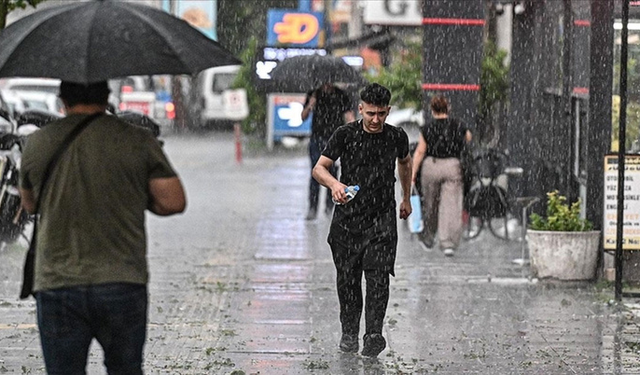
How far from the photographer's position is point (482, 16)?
15.2 meters

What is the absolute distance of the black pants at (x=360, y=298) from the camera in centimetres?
820

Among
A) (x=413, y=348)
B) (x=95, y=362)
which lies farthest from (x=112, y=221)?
(x=413, y=348)

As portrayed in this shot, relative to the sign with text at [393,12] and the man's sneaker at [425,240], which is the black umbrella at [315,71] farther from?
the sign with text at [393,12]

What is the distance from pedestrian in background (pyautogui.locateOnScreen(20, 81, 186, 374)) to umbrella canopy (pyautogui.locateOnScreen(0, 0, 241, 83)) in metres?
0.24

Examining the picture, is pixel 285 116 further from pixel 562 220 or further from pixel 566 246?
pixel 566 246

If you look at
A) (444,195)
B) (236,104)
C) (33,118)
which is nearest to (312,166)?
(444,195)

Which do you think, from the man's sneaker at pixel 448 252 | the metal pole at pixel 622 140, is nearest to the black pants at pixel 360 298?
the metal pole at pixel 622 140

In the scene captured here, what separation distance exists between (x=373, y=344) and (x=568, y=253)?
11.5 ft

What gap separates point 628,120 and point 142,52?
7000 millimetres

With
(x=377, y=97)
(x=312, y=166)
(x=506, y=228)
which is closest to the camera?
(x=377, y=97)

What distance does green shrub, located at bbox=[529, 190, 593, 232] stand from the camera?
444 inches

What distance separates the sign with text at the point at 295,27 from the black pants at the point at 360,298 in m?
22.9

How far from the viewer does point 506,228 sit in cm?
1457

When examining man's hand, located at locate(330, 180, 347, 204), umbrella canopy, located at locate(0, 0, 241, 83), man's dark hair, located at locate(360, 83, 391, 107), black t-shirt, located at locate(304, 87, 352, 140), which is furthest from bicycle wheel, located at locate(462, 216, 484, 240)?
umbrella canopy, located at locate(0, 0, 241, 83)
